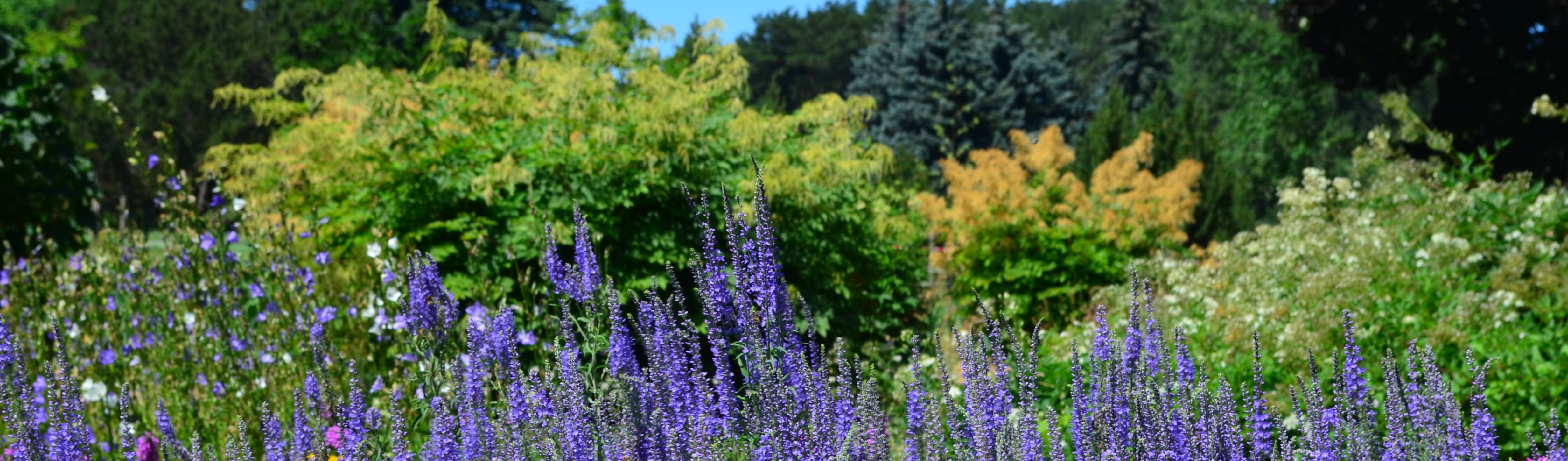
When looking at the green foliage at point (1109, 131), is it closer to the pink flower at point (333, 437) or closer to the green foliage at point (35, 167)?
the green foliage at point (35, 167)

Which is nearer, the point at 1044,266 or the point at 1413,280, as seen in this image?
the point at 1413,280

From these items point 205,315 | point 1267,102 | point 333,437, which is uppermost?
point 1267,102

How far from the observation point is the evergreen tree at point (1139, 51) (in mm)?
37500

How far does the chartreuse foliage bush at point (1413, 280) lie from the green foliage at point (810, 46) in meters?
46.8

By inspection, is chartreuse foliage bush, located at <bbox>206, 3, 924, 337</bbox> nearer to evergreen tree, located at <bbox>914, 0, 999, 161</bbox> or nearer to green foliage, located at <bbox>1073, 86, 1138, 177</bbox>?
green foliage, located at <bbox>1073, 86, 1138, 177</bbox>

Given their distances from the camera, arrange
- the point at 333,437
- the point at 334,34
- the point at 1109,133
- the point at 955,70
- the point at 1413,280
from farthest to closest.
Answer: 1. the point at 955,70
2. the point at 334,34
3. the point at 1109,133
4. the point at 1413,280
5. the point at 333,437

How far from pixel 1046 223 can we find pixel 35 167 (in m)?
7.75

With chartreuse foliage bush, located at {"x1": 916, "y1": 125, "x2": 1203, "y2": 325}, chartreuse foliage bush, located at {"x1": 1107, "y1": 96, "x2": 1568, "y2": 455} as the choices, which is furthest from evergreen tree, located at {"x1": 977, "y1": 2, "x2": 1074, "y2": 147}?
chartreuse foliage bush, located at {"x1": 1107, "y1": 96, "x2": 1568, "y2": 455}

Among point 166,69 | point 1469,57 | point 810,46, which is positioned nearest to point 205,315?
point 1469,57

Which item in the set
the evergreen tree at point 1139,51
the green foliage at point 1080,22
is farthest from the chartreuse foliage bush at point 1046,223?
→ the green foliage at point 1080,22

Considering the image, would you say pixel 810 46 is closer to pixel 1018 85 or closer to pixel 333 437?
pixel 1018 85

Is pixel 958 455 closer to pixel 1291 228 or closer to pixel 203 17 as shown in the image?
pixel 1291 228

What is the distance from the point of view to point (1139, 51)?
38.1 m

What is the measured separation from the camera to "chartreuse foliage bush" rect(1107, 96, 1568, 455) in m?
4.70
